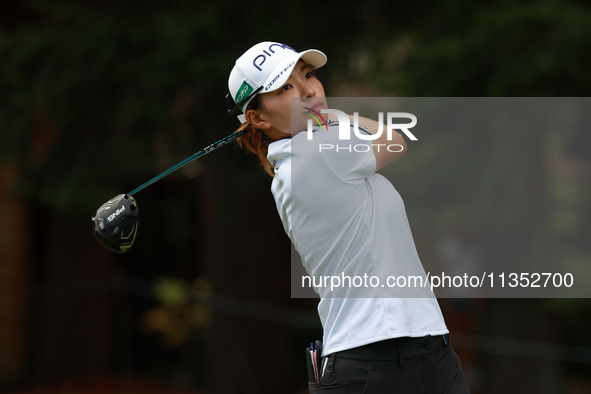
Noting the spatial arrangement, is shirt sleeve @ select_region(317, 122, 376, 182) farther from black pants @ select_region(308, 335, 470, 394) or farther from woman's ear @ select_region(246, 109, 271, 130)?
black pants @ select_region(308, 335, 470, 394)

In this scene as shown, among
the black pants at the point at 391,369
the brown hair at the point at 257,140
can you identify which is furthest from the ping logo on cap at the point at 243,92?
the black pants at the point at 391,369

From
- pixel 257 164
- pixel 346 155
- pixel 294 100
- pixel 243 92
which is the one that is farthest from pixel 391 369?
pixel 257 164

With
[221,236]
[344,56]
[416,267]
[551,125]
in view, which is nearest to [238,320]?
[221,236]

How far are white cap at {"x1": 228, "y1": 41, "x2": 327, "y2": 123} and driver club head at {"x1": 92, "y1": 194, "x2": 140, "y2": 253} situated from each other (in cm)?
58

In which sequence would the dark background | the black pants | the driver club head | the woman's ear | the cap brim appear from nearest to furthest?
the black pants
the cap brim
the woman's ear
the driver club head
the dark background

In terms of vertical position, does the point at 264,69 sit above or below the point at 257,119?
above

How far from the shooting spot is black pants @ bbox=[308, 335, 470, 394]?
201cm

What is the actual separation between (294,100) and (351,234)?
48 centimetres

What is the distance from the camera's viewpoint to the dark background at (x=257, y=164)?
465 cm

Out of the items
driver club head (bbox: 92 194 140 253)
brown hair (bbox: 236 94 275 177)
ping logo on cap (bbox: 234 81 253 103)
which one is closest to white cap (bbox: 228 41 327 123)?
ping logo on cap (bbox: 234 81 253 103)

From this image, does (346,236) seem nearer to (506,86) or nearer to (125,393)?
(506,86)

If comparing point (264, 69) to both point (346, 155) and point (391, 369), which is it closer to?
point (346, 155)

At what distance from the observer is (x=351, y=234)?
207 cm

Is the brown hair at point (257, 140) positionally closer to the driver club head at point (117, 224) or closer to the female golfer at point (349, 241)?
the female golfer at point (349, 241)
